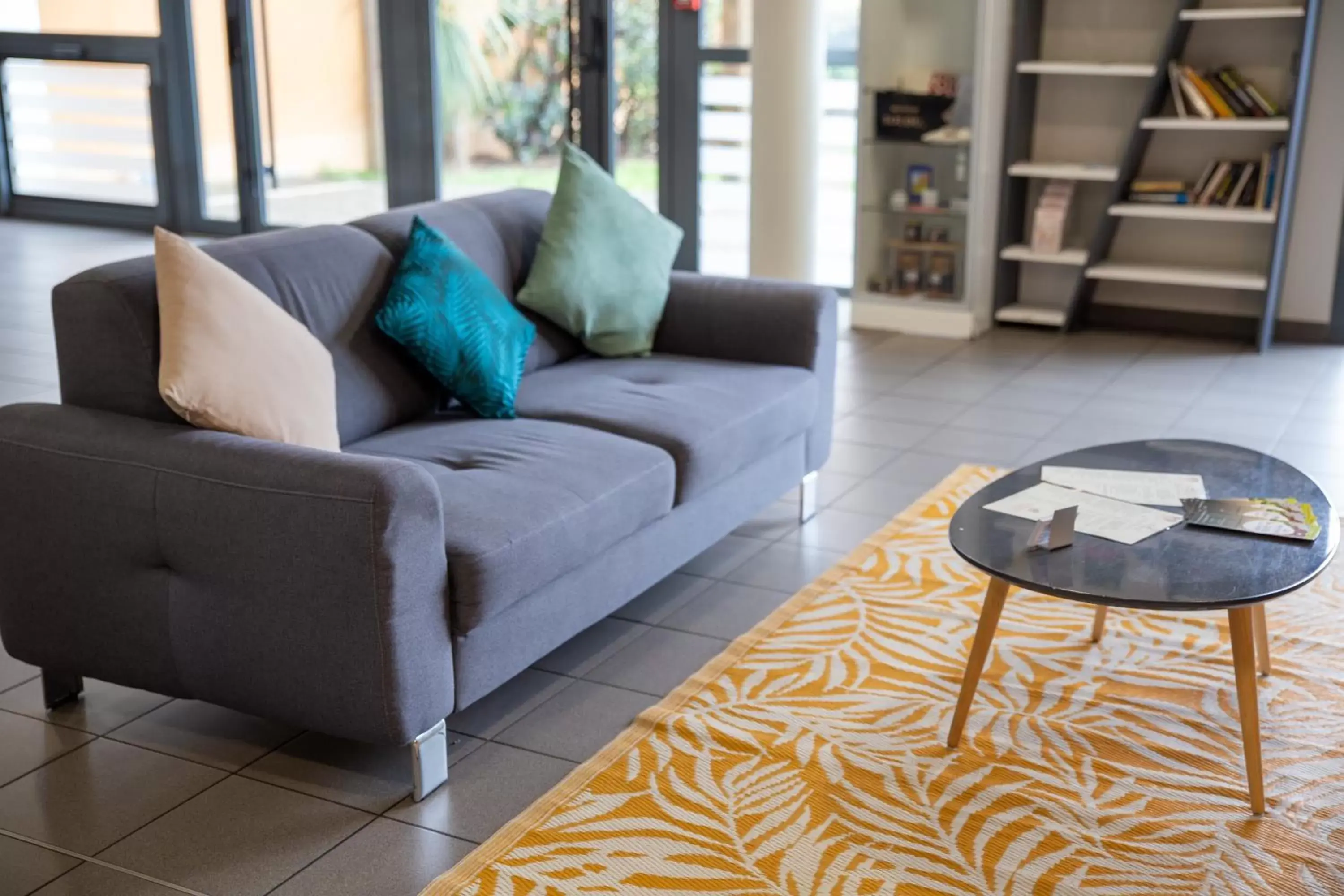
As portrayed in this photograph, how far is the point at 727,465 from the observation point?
126 inches

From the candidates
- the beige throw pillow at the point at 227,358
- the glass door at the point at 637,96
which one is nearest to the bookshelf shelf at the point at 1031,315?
the glass door at the point at 637,96

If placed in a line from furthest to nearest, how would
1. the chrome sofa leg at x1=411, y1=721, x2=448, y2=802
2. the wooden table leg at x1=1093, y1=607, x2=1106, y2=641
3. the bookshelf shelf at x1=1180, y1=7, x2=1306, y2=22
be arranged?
1. the bookshelf shelf at x1=1180, y1=7, x2=1306, y2=22
2. the wooden table leg at x1=1093, y1=607, x2=1106, y2=641
3. the chrome sofa leg at x1=411, y1=721, x2=448, y2=802

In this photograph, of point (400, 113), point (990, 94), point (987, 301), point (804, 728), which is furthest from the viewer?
point (400, 113)

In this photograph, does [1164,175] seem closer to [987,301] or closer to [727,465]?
[987,301]

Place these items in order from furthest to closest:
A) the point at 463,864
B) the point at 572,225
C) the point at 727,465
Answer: the point at 572,225 < the point at 727,465 < the point at 463,864

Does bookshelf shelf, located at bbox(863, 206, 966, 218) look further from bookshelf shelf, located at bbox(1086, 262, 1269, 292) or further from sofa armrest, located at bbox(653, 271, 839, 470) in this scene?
sofa armrest, located at bbox(653, 271, 839, 470)

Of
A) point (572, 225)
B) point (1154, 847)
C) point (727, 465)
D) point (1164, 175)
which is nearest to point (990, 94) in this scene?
point (1164, 175)

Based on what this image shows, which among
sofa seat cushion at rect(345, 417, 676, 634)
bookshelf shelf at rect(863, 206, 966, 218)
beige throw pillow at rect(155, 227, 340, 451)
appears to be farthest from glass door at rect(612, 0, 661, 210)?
beige throw pillow at rect(155, 227, 340, 451)

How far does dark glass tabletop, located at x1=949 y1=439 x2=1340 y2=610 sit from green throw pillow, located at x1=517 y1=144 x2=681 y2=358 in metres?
1.23

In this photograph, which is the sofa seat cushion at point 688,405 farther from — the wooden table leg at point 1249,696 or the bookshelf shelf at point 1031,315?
the bookshelf shelf at point 1031,315

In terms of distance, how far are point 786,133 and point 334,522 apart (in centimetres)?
411

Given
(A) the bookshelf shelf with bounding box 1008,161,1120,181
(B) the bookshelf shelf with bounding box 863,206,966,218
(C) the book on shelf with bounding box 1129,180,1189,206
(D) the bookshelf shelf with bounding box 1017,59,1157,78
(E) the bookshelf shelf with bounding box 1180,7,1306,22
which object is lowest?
(B) the bookshelf shelf with bounding box 863,206,966,218

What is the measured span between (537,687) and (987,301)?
376cm

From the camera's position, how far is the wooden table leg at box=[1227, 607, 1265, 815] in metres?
2.31
